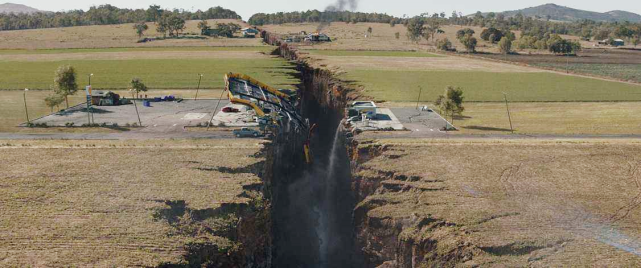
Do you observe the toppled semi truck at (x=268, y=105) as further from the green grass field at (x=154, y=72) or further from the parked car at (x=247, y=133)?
the green grass field at (x=154, y=72)

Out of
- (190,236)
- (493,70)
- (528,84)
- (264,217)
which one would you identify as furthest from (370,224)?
(493,70)

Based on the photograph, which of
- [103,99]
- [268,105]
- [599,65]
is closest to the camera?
[268,105]

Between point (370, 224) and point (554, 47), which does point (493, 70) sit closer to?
point (554, 47)

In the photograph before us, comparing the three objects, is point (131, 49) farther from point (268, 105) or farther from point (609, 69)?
point (609, 69)

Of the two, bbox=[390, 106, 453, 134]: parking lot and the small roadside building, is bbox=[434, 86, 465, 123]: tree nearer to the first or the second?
bbox=[390, 106, 453, 134]: parking lot

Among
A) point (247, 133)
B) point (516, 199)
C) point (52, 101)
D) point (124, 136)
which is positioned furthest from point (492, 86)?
point (52, 101)

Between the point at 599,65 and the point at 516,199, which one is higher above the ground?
the point at 599,65

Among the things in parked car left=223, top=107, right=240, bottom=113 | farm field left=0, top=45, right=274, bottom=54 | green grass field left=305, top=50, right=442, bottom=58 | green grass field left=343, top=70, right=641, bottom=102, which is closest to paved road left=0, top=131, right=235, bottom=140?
parked car left=223, top=107, right=240, bottom=113

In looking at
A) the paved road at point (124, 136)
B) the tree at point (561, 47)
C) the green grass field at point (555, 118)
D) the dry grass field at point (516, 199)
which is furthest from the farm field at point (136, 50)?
the dry grass field at point (516, 199)
